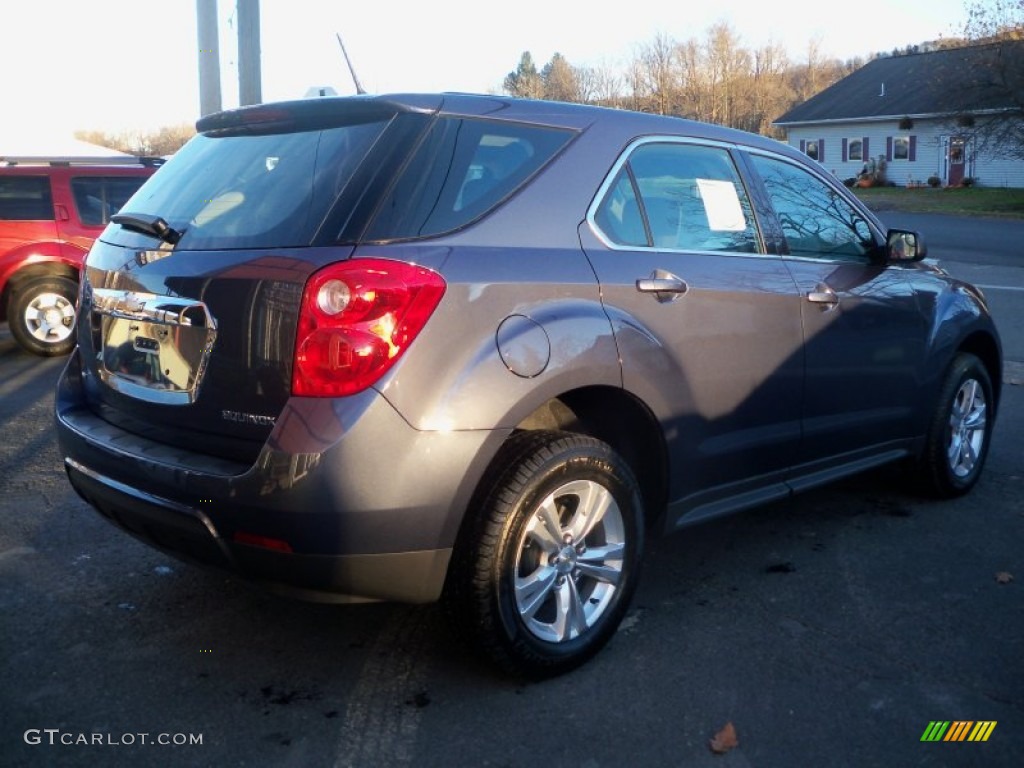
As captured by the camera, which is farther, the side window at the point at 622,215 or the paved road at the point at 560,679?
the side window at the point at 622,215

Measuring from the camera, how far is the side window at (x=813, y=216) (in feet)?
15.5

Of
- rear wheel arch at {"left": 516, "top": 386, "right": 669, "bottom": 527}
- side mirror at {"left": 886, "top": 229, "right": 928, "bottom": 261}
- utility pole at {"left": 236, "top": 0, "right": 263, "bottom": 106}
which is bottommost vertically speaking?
rear wheel arch at {"left": 516, "top": 386, "right": 669, "bottom": 527}

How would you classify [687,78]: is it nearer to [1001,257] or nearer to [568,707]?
[1001,257]

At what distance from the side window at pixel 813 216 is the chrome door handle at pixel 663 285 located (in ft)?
3.04

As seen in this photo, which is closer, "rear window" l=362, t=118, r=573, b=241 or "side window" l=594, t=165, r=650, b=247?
"rear window" l=362, t=118, r=573, b=241

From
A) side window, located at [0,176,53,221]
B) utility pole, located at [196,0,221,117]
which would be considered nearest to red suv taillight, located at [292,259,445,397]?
side window, located at [0,176,53,221]

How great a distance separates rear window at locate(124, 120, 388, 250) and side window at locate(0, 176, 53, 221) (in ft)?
23.5

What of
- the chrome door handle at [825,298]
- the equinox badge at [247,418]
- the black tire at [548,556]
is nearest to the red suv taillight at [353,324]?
the equinox badge at [247,418]

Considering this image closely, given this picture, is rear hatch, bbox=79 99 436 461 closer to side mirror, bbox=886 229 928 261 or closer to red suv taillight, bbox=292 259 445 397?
red suv taillight, bbox=292 259 445 397

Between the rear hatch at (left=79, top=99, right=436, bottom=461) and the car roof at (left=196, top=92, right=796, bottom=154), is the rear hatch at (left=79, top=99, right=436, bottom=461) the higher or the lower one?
the lower one

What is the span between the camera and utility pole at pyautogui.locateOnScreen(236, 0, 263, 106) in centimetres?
1168

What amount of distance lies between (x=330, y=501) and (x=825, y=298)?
256cm

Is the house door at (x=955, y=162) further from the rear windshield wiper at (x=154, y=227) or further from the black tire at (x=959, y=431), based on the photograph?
the rear windshield wiper at (x=154, y=227)

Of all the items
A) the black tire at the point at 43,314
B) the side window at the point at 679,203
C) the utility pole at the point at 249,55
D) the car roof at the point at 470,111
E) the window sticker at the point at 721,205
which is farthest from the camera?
the utility pole at the point at 249,55
